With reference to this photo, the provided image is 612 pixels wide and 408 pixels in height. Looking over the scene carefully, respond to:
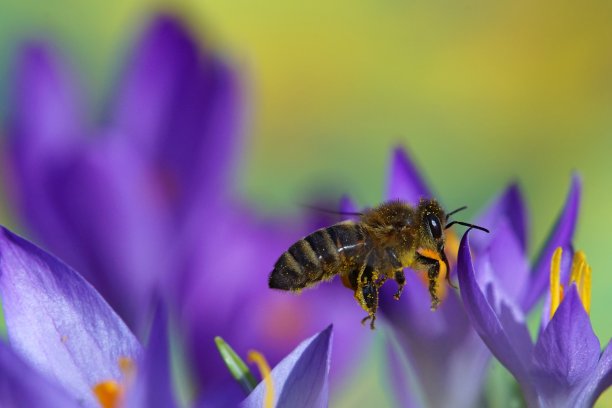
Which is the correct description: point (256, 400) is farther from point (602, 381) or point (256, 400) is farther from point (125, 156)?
point (125, 156)

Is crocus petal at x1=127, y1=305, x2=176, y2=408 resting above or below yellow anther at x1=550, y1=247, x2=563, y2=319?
above

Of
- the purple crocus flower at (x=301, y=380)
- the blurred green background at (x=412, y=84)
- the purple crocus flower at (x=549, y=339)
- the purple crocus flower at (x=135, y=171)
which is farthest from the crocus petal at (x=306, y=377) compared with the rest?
the blurred green background at (x=412, y=84)

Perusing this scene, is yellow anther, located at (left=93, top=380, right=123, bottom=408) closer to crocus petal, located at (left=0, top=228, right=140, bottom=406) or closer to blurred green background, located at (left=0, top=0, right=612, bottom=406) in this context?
crocus petal, located at (left=0, top=228, right=140, bottom=406)

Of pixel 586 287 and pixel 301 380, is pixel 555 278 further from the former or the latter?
pixel 301 380

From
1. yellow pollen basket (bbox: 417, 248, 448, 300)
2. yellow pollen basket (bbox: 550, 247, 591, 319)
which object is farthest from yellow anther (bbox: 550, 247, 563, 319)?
yellow pollen basket (bbox: 417, 248, 448, 300)

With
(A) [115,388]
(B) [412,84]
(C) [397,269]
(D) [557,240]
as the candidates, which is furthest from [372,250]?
(B) [412,84]

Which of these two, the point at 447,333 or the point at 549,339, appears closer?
the point at 549,339
